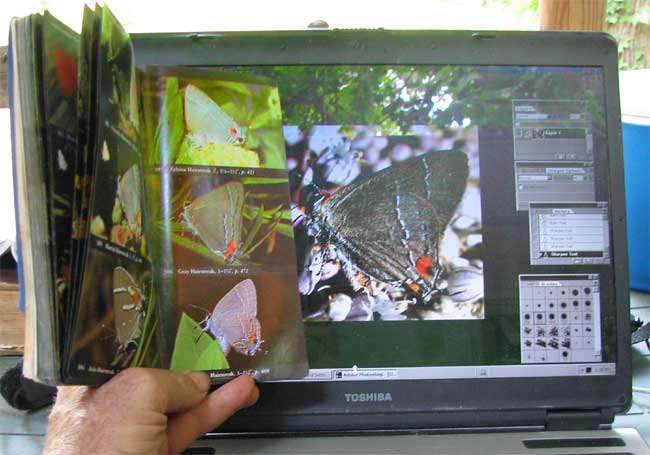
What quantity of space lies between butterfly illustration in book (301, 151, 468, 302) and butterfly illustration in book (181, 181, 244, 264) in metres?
0.08

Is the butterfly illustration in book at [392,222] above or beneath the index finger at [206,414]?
above

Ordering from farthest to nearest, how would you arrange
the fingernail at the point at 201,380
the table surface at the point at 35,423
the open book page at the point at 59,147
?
the table surface at the point at 35,423 → the fingernail at the point at 201,380 → the open book page at the point at 59,147

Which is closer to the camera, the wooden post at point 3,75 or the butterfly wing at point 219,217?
the butterfly wing at point 219,217

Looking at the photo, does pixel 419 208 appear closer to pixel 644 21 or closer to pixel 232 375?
pixel 232 375

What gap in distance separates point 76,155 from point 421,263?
0.37 meters

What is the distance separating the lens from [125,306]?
562mm

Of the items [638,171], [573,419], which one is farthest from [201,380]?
[638,171]

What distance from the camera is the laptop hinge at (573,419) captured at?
0.69m

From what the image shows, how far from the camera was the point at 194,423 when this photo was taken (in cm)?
60

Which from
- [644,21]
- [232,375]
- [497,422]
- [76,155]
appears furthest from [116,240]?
[644,21]

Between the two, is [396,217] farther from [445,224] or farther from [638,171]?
[638,171]

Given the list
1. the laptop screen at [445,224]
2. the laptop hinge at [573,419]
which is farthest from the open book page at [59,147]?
the laptop hinge at [573,419]

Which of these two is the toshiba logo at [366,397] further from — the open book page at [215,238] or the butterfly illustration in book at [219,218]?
the butterfly illustration in book at [219,218]

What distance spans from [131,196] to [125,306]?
0.10 metres
